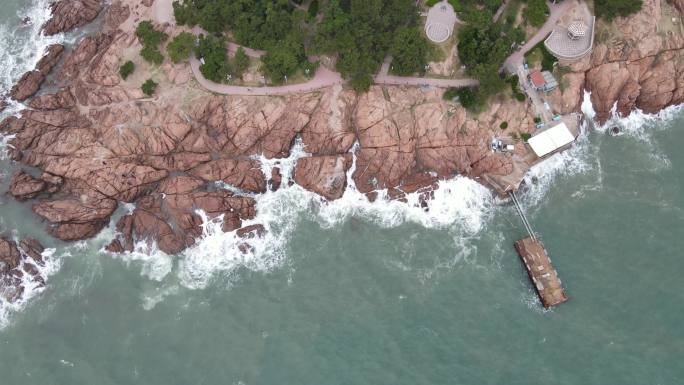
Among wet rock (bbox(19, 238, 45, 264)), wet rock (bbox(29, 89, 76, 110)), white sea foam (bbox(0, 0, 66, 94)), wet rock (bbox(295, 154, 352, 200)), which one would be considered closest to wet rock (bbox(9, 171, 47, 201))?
wet rock (bbox(19, 238, 45, 264))

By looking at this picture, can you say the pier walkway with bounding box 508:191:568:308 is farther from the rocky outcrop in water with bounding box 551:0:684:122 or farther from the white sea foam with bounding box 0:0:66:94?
the white sea foam with bounding box 0:0:66:94

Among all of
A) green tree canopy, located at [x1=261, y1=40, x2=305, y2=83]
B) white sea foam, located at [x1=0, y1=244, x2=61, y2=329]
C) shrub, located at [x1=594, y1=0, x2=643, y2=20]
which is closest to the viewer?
white sea foam, located at [x1=0, y1=244, x2=61, y2=329]

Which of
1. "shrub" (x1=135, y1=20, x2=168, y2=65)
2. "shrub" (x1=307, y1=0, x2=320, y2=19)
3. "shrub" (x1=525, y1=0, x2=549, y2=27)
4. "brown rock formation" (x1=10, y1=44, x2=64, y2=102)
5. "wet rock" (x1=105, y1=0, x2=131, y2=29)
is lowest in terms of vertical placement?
"shrub" (x1=525, y1=0, x2=549, y2=27)

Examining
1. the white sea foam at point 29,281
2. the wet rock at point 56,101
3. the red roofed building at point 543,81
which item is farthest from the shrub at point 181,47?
the red roofed building at point 543,81

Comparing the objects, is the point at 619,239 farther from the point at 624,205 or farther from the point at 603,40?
the point at 603,40

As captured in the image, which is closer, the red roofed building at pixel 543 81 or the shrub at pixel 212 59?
the red roofed building at pixel 543 81

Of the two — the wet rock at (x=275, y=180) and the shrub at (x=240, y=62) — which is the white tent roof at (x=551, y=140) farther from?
the shrub at (x=240, y=62)

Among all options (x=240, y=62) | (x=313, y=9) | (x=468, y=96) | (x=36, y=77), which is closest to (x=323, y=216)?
(x=240, y=62)
